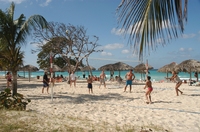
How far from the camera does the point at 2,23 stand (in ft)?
23.2

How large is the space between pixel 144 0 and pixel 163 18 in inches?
7.2

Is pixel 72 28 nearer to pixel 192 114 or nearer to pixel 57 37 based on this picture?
pixel 57 37

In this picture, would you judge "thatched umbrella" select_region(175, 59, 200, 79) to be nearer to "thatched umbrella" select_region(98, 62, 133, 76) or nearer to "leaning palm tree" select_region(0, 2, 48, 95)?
"thatched umbrella" select_region(98, 62, 133, 76)

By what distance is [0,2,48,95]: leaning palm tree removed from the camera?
7.09 metres

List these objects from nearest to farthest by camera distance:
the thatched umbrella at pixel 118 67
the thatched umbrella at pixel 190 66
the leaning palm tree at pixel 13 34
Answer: the leaning palm tree at pixel 13 34 < the thatched umbrella at pixel 190 66 < the thatched umbrella at pixel 118 67

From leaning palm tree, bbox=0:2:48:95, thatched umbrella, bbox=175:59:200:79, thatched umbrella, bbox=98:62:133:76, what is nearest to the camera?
leaning palm tree, bbox=0:2:48:95

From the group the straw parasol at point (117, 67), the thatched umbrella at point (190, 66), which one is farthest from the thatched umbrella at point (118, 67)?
the thatched umbrella at point (190, 66)

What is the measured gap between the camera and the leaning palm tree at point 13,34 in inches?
279

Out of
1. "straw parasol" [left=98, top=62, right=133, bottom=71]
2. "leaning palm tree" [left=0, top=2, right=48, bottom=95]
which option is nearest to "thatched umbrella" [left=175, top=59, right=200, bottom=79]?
"straw parasol" [left=98, top=62, right=133, bottom=71]

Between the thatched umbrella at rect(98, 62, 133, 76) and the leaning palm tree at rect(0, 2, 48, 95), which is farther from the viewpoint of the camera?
the thatched umbrella at rect(98, 62, 133, 76)

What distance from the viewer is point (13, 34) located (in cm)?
731

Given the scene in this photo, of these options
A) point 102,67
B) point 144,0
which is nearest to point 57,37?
point 102,67

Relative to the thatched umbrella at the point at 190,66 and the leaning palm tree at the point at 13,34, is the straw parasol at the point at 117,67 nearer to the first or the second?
the thatched umbrella at the point at 190,66

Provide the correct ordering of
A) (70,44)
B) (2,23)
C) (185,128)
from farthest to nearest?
(70,44) < (2,23) < (185,128)
